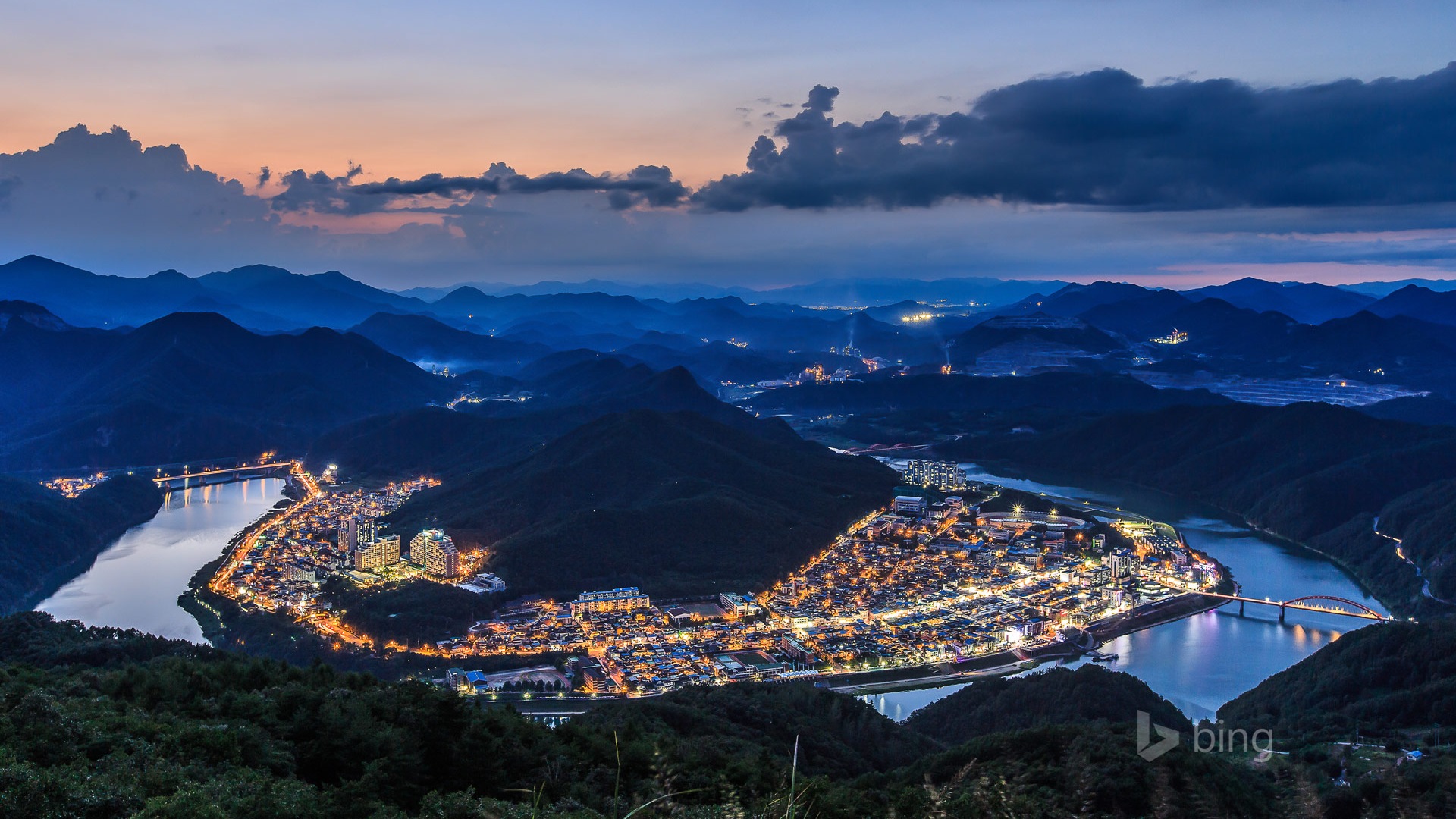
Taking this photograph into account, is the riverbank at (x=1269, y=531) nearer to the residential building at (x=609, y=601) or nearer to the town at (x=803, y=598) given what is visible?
the town at (x=803, y=598)

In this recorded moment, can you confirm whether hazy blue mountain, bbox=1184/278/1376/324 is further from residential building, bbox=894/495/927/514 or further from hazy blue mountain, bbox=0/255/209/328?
hazy blue mountain, bbox=0/255/209/328

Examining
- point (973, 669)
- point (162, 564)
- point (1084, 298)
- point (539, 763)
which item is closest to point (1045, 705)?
point (973, 669)

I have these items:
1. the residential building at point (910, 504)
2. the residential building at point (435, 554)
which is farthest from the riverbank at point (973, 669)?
the residential building at point (910, 504)

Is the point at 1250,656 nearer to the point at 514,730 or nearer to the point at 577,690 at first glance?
the point at 577,690

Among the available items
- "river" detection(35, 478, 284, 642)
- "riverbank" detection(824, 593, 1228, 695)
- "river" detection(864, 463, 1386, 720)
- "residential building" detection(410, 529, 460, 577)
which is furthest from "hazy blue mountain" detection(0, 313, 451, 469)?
"river" detection(864, 463, 1386, 720)

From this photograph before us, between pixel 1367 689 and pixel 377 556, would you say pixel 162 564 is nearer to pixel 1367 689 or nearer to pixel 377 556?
pixel 377 556
